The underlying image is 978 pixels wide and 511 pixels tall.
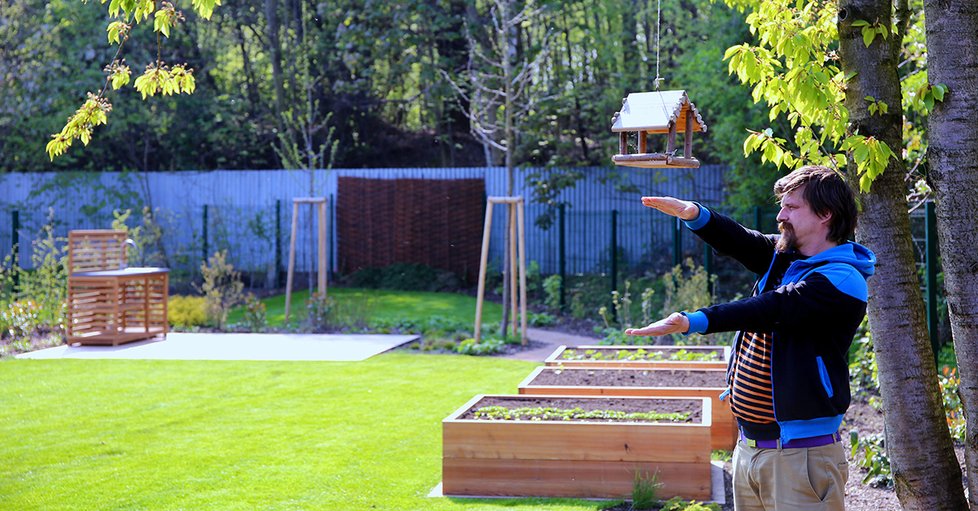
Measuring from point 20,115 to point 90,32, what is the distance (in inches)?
103

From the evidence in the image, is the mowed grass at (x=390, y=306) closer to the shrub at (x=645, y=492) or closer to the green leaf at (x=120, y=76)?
the green leaf at (x=120, y=76)

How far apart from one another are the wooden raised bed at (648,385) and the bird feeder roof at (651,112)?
98.9 inches

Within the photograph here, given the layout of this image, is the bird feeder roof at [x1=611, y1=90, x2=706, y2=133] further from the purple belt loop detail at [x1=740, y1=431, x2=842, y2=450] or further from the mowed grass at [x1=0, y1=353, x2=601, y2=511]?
the mowed grass at [x1=0, y1=353, x2=601, y2=511]

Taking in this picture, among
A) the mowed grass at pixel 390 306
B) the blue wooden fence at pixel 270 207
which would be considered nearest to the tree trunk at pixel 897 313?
the mowed grass at pixel 390 306

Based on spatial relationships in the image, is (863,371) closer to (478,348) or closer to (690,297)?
(690,297)

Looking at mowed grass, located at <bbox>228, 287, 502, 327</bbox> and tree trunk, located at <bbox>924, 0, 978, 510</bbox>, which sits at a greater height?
tree trunk, located at <bbox>924, 0, 978, 510</bbox>

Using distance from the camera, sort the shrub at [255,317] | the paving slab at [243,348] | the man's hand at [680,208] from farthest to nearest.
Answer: the shrub at [255,317] < the paving slab at [243,348] < the man's hand at [680,208]

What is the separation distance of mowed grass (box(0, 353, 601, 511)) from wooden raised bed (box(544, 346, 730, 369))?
2.93 feet

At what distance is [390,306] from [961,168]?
44.8 feet

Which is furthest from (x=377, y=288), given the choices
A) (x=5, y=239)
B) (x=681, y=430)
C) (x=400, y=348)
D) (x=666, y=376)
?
(x=681, y=430)

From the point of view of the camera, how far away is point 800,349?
310 centimetres

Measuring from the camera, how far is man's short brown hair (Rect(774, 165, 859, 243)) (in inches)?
124

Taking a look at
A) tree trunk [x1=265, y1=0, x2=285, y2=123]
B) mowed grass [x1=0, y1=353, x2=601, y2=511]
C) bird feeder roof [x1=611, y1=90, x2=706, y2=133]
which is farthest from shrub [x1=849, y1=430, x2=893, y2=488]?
tree trunk [x1=265, y1=0, x2=285, y2=123]

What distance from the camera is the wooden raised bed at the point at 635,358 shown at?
7973 mm
